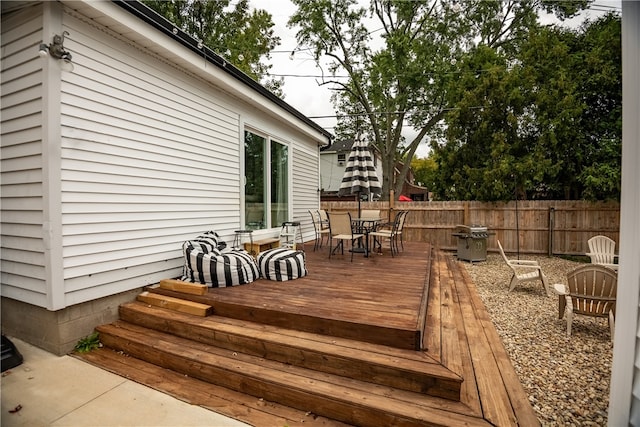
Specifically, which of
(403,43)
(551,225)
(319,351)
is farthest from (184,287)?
(403,43)

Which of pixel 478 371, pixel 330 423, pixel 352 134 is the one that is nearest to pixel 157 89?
pixel 330 423

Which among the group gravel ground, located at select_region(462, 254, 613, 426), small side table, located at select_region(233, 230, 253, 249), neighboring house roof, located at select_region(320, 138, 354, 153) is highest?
neighboring house roof, located at select_region(320, 138, 354, 153)

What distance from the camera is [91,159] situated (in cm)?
299

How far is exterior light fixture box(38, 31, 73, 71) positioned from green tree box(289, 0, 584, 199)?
1273cm

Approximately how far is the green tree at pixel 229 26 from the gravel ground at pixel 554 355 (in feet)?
44.8

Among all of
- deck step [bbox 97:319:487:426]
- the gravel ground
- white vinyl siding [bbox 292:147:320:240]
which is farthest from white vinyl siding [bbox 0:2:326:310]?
the gravel ground

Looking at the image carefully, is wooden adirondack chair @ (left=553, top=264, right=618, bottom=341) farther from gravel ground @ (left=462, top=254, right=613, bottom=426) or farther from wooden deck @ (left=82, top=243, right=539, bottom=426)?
wooden deck @ (left=82, top=243, right=539, bottom=426)

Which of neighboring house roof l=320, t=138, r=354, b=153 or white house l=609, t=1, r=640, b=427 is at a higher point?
neighboring house roof l=320, t=138, r=354, b=153

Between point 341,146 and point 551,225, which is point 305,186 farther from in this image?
point 341,146

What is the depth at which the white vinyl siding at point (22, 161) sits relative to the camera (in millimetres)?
2773

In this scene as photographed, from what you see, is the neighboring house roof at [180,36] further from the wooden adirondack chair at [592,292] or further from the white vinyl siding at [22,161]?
the wooden adirondack chair at [592,292]

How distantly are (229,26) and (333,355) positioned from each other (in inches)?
627

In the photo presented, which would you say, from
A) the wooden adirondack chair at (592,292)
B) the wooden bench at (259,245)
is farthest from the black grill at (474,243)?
the wooden bench at (259,245)

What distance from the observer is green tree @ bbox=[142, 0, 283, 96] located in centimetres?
1296
